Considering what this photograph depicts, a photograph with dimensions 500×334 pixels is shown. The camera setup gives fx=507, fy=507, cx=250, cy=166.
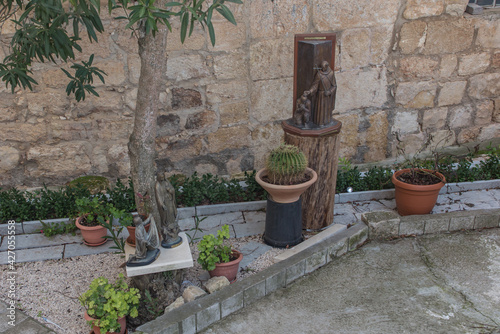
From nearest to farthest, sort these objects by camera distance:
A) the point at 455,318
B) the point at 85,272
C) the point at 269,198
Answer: the point at 455,318 < the point at 85,272 < the point at 269,198

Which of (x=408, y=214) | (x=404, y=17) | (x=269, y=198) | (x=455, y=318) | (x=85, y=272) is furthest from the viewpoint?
(x=404, y=17)

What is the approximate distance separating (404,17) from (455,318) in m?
3.46

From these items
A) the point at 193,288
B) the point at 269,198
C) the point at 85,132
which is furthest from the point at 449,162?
the point at 85,132

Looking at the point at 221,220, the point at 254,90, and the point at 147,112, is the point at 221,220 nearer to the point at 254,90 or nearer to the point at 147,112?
the point at 254,90

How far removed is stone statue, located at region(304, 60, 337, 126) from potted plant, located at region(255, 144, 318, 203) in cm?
41

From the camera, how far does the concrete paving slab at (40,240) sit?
4855 millimetres

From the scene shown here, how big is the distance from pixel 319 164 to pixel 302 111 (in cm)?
55

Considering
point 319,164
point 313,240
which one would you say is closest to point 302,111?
point 319,164

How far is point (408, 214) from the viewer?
5375 mm

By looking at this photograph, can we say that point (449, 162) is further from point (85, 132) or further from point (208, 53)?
point (85, 132)

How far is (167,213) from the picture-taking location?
13.3 feet

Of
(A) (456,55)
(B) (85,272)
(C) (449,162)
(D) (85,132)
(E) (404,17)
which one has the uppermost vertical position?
(E) (404,17)

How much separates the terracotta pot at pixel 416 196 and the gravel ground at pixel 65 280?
1.51m

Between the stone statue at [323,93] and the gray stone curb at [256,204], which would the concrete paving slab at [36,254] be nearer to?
the gray stone curb at [256,204]
